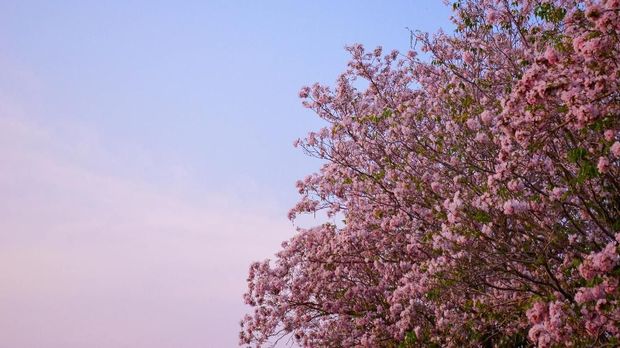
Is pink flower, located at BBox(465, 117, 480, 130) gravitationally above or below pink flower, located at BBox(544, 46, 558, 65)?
above

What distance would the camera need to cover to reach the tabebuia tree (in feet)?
30.5

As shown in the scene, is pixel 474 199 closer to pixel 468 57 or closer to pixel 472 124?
pixel 472 124

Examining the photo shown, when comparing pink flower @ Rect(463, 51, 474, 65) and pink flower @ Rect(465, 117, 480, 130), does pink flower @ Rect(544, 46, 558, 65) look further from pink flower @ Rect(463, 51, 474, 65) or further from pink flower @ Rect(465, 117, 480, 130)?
pink flower @ Rect(463, 51, 474, 65)

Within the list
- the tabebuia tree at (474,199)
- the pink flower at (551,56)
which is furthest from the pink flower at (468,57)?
the pink flower at (551,56)

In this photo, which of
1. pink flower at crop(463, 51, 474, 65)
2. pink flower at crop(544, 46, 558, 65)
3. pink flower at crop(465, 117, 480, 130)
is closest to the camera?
pink flower at crop(544, 46, 558, 65)

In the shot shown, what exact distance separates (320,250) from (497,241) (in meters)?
7.10

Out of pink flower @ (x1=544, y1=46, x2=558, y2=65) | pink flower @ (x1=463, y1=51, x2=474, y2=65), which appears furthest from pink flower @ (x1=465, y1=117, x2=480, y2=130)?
pink flower @ (x1=544, y1=46, x2=558, y2=65)

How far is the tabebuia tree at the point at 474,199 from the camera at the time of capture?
931cm

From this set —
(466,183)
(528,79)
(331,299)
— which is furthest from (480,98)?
(331,299)

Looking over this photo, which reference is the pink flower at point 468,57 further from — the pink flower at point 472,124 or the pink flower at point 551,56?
the pink flower at point 551,56

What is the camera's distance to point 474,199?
1150cm

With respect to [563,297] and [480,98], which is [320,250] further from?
[563,297]

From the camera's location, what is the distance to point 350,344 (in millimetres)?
18078

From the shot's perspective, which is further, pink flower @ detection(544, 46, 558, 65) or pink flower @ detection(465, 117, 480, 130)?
pink flower @ detection(465, 117, 480, 130)
